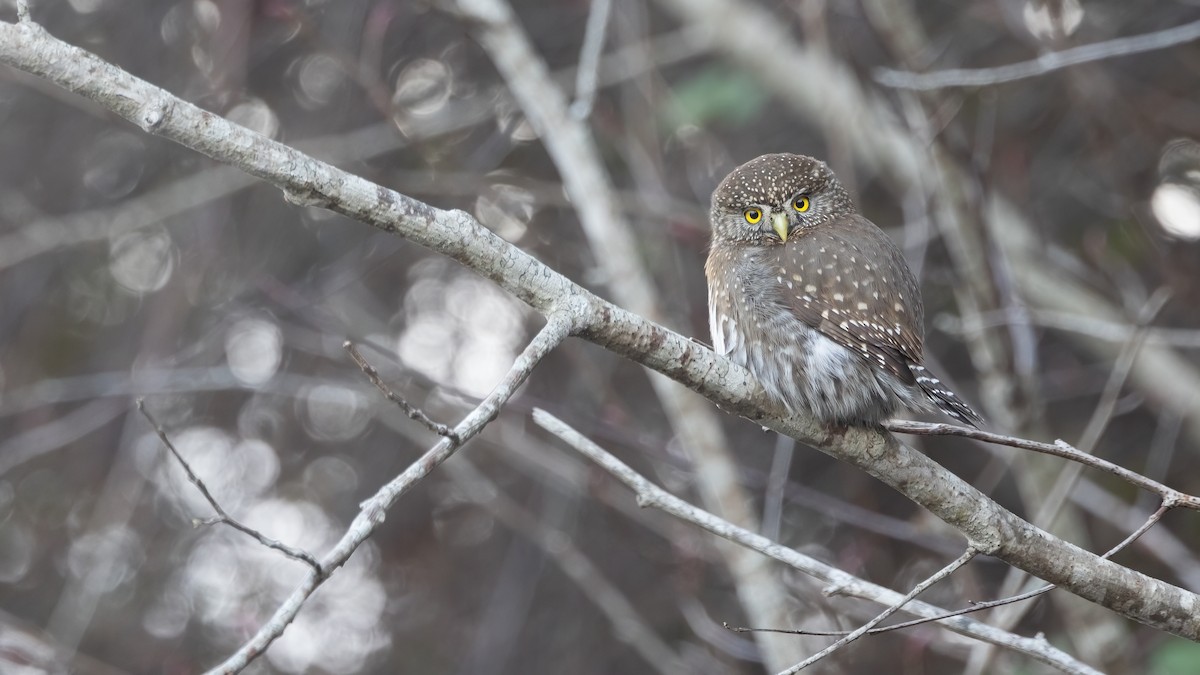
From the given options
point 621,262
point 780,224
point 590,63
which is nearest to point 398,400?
point 780,224

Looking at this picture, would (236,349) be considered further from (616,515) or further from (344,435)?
(616,515)

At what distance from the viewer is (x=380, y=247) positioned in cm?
630

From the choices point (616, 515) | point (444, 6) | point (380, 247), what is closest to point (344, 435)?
point (380, 247)

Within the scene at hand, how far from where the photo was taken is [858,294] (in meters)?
3.47

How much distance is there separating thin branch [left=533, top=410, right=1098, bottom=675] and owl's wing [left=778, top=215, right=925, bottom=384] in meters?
0.66

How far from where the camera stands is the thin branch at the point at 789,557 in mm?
2734

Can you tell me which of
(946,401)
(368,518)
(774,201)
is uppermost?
(774,201)

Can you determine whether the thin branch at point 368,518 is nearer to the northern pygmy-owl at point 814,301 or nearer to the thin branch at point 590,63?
the northern pygmy-owl at point 814,301

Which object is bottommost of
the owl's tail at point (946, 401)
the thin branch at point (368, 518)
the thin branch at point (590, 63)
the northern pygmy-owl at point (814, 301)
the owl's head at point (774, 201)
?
the thin branch at point (368, 518)

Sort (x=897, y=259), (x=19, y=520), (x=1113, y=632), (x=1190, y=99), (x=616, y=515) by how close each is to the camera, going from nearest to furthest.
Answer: (x=897, y=259)
(x=1113, y=632)
(x=1190, y=99)
(x=616, y=515)
(x=19, y=520)

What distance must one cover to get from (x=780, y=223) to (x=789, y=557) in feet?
4.39

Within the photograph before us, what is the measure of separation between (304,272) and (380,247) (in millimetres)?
690

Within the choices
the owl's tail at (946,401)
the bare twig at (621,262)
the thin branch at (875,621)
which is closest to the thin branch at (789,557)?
the thin branch at (875,621)

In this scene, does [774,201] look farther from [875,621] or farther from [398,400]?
[398,400]
